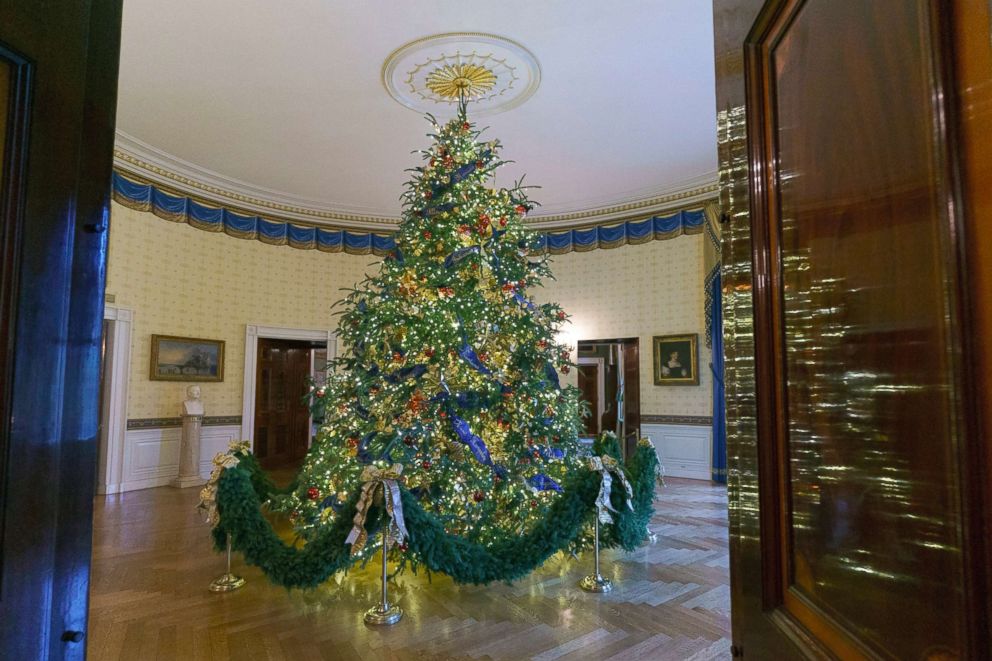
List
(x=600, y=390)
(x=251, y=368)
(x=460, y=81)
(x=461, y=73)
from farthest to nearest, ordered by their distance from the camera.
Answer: (x=600, y=390) → (x=251, y=368) → (x=460, y=81) → (x=461, y=73)

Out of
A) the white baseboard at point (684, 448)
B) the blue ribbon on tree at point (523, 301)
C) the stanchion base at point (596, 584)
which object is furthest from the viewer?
the white baseboard at point (684, 448)

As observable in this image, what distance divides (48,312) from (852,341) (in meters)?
1.12

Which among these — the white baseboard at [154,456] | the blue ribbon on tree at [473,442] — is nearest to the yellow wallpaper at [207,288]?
the white baseboard at [154,456]

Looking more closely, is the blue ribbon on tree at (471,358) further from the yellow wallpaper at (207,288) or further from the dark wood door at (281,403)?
the dark wood door at (281,403)

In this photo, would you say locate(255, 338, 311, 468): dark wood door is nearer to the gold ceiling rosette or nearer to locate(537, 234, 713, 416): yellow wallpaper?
locate(537, 234, 713, 416): yellow wallpaper

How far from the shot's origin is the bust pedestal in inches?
321

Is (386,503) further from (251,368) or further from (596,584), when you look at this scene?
(251,368)

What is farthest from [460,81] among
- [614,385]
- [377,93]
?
[614,385]

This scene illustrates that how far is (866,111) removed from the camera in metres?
0.62

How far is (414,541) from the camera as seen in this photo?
354 centimetres

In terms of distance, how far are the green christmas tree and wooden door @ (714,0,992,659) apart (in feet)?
11.6

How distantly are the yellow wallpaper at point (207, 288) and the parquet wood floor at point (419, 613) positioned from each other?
12.1 feet

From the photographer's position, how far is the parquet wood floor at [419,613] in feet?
10.1

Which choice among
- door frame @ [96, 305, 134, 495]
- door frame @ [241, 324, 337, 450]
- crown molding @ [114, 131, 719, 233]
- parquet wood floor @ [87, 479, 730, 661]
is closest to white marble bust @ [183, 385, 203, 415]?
door frame @ [96, 305, 134, 495]
